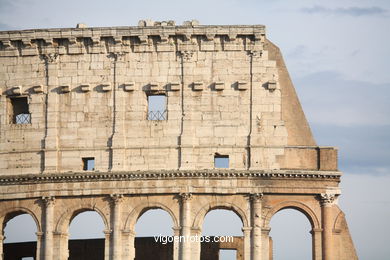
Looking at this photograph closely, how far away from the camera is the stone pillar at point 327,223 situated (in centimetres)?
6172

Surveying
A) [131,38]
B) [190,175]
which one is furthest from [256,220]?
[131,38]

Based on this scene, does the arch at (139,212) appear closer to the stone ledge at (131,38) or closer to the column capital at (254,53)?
the stone ledge at (131,38)

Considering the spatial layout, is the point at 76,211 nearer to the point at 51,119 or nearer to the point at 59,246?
the point at 59,246

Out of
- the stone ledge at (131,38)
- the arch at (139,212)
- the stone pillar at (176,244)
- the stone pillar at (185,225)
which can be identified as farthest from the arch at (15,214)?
the stone ledge at (131,38)

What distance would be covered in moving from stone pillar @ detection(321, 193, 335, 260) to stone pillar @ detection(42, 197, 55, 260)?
444 inches

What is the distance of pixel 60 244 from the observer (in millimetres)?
62844

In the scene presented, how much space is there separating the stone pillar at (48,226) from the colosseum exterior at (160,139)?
42 mm

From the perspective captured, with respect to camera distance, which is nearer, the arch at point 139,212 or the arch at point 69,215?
the arch at point 139,212

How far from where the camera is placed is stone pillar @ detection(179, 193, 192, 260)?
61.8 m

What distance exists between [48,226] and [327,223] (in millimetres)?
11612

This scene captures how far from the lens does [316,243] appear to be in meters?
62.1

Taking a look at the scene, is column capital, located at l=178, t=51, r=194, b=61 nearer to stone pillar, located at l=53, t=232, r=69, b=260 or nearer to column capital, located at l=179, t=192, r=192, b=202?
column capital, located at l=179, t=192, r=192, b=202

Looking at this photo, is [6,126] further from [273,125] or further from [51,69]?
[273,125]

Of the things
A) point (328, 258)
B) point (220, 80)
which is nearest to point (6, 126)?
point (220, 80)
